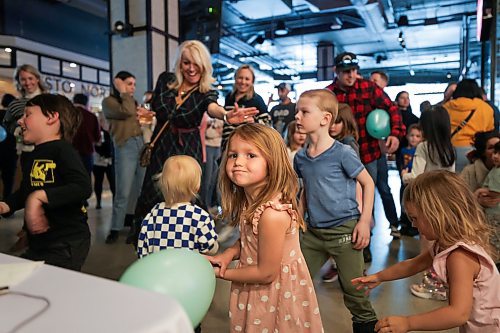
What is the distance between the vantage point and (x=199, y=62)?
229 cm

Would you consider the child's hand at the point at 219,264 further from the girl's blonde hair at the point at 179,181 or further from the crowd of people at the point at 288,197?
the girl's blonde hair at the point at 179,181

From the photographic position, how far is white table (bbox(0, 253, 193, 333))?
22.2 inches

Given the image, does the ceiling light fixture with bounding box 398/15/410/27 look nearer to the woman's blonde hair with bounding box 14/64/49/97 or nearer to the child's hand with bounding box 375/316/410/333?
the woman's blonde hair with bounding box 14/64/49/97

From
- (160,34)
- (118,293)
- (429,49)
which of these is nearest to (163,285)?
(118,293)

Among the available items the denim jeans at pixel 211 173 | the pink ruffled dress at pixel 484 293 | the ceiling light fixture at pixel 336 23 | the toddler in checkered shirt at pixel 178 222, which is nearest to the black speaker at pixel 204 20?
the denim jeans at pixel 211 173

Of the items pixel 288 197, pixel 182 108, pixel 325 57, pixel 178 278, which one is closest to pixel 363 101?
pixel 182 108

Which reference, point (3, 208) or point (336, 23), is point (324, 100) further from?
point (336, 23)

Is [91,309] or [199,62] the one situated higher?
[199,62]

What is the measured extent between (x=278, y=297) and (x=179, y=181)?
68 centimetres

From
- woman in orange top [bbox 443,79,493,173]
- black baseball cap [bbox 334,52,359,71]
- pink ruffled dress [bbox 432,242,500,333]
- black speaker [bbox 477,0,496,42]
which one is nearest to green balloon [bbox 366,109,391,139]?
black baseball cap [bbox 334,52,359,71]

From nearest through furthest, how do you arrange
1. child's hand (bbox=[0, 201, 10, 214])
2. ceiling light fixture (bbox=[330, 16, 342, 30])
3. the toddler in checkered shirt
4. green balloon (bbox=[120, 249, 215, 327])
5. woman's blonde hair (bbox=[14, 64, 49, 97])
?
green balloon (bbox=[120, 249, 215, 327]), child's hand (bbox=[0, 201, 10, 214]), the toddler in checkered shirt, woman's blonde hair (bbox=[14, 64, 49, 97]), ceiling light fixture (bbox=[330, 16, 342, 30])

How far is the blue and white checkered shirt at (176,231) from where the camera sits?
68.1 inches

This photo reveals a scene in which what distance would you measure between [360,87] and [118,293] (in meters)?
2.78

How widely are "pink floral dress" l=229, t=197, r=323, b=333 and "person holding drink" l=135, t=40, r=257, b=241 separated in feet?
3.60
